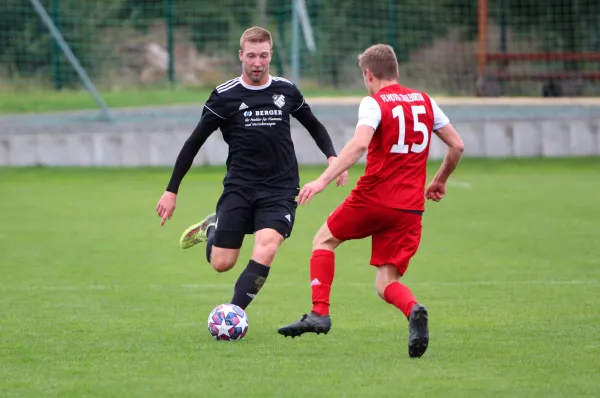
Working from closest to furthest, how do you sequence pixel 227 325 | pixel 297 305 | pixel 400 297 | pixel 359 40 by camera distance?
pixel 400 297 → pixel 227 325 → pixel 297 305 → pixel 359 40

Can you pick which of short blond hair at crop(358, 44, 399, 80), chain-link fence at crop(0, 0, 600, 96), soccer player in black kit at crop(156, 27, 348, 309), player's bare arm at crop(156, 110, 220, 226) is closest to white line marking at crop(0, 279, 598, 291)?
soccer player in black kit at crop(156, 27, 348, 309)

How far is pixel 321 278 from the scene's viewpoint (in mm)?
7207

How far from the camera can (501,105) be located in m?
21.8

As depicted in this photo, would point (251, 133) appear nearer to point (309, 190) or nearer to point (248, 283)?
point (248, 283)

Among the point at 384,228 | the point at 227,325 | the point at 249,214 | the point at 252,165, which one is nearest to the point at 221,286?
the point at 249,214

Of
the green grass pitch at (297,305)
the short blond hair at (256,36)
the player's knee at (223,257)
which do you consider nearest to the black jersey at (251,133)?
the short blond hair at (256,36)

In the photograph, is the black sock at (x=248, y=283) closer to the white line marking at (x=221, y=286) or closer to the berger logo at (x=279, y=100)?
the berger logo at (x=279, y=100)

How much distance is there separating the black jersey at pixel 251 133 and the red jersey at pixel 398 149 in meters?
0.88

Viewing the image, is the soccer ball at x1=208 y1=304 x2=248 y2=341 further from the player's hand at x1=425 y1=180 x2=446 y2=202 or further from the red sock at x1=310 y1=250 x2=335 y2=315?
the player's hand at x1=425 y1=180 x2=446 y2=202

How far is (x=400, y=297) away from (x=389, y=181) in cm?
68

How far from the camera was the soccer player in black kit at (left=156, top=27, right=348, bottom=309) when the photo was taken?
24.9 ft

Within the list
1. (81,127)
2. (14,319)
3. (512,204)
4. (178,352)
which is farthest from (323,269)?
(81,127)

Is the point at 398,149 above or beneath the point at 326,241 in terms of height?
above

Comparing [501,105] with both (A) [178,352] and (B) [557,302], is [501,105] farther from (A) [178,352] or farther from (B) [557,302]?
(A) [178,352]
